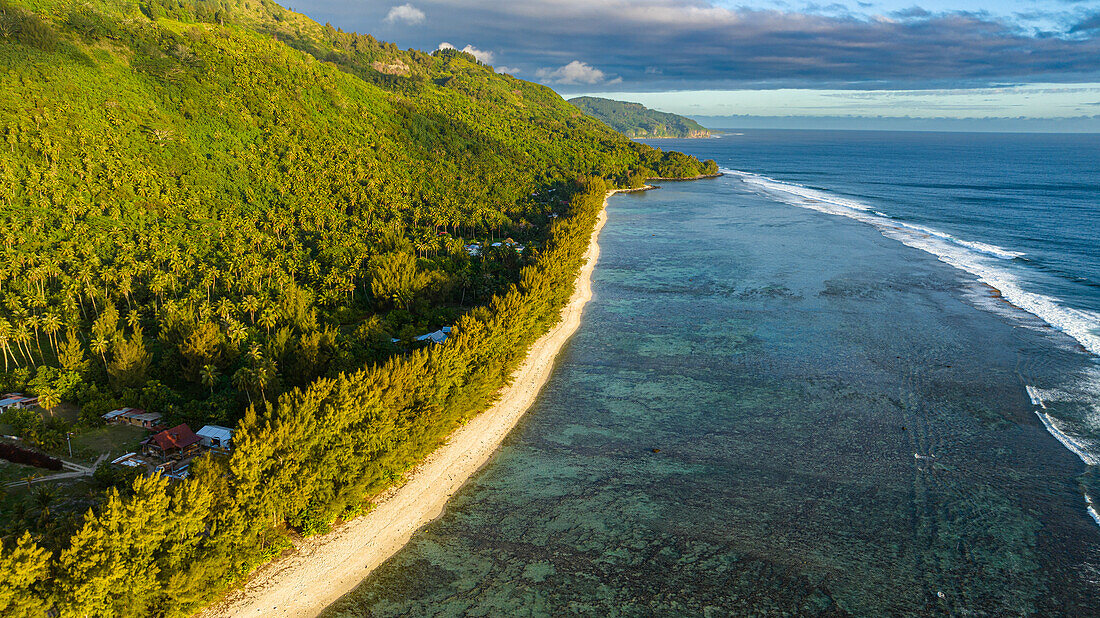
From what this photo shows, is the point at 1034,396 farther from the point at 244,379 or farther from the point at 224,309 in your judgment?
the point at 224,309

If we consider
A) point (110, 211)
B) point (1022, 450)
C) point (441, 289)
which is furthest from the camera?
point (110, 211)

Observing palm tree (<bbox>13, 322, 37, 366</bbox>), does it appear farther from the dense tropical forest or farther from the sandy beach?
the sandy beach

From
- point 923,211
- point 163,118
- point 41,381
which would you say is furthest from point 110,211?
point 923,211

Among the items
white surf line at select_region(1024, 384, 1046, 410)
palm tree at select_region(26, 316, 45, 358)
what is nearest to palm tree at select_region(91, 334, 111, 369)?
palm tree at select_region(26, 316, 45, 358)

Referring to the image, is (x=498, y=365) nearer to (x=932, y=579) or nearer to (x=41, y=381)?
(x=932, y=579)

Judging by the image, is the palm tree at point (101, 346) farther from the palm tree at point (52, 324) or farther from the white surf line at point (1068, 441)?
A: the white surf line at point (1068, 441)

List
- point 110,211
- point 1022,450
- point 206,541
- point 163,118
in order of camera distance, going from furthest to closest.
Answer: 1. point 163,118
2. point 110,211
3. point 1022,450
4. point 206,541
